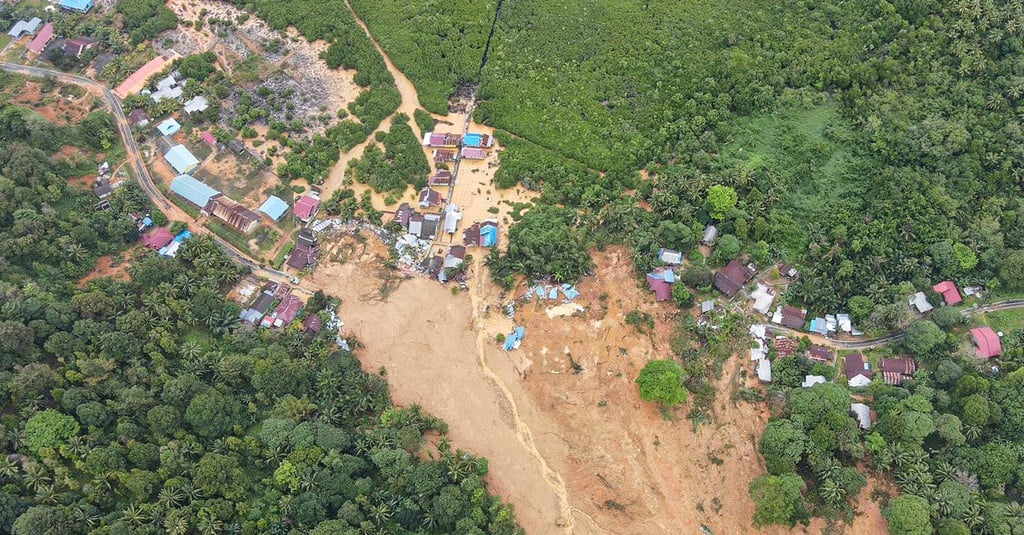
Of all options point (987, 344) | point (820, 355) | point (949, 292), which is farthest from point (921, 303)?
point (820, 355)

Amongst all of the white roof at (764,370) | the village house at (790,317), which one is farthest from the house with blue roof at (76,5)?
the white roof at (764,370)

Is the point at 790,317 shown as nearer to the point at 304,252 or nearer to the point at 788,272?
the point at 788,272

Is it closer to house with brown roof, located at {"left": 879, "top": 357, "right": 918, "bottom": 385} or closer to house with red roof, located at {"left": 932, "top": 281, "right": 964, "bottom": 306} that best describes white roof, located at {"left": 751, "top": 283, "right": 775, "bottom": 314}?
house with brown roof, located at {"left": 879, "top": 357, "right": 918, "bottom": 385}

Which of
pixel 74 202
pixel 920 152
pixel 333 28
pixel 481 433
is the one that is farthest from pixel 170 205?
pixel 920 152

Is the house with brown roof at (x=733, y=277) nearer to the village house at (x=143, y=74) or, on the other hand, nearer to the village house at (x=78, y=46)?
the village house at (x=143, y=74)

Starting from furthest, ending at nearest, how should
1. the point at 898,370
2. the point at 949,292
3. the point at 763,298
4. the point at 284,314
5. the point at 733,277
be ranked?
the point at 284,314 < the point at 733,277 < the point at 763,298 < the point at 949,292 < the point at 898,370
